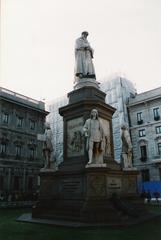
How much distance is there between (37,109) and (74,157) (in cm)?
2688

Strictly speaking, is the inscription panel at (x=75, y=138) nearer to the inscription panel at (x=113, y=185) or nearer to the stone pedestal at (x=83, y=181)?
the stone pedestal at (x=83, y=181)

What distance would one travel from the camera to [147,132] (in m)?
37.3

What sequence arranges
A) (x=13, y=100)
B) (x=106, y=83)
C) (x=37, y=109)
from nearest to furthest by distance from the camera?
(x=13, y=100), (x=37, y=109), (x=106, y=83)

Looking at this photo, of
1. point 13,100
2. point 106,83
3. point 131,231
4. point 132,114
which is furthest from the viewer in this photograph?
point 106,83

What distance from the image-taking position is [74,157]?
444 inches

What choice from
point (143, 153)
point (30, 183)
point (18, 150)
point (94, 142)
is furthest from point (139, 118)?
point (94, 142)

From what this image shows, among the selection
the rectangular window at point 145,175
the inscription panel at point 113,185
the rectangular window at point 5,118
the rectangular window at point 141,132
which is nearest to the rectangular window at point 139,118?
the rectangular window at point 141,132

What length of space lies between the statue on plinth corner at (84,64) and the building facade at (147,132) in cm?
2417

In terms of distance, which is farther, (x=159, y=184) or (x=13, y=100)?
(x=13, y=100)

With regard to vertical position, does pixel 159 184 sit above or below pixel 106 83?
below

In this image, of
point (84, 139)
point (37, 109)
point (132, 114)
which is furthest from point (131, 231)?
point (132, 114)

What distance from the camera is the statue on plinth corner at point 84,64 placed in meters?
13.2

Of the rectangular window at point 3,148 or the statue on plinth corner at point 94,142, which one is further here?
the rectangular window at point 3,148

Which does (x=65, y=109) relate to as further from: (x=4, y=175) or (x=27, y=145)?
(x=27, y=145)
